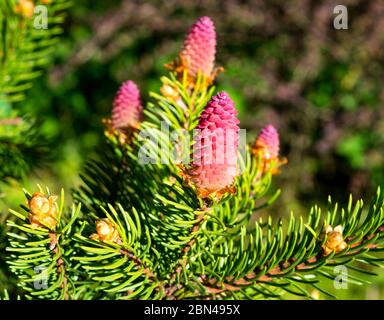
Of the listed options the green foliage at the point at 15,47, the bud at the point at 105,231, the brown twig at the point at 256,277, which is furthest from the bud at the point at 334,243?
the green foliage at the point at 15,47

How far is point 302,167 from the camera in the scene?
2279 mm

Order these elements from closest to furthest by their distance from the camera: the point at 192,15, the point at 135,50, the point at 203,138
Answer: the point at 203,138 → the point at 192,15 → the point at 135,50

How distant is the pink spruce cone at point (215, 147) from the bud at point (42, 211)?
0.36 feet

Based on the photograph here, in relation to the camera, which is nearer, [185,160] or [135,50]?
[185,160]

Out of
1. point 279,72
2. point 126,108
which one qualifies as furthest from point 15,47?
point 279,72

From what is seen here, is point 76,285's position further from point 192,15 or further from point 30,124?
point 192,15

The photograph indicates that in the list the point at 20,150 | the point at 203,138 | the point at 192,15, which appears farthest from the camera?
the point at 192,15

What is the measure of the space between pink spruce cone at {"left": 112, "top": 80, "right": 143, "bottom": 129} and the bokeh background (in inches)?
57.3

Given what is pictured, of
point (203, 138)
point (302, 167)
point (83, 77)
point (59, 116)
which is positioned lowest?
point (203, 138)

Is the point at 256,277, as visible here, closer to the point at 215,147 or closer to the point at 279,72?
the point at 215,147

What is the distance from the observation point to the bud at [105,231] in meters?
0.38

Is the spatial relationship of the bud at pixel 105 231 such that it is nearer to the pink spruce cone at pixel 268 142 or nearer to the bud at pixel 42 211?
the bud at pixel 42 211

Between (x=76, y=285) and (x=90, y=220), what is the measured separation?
6cm
